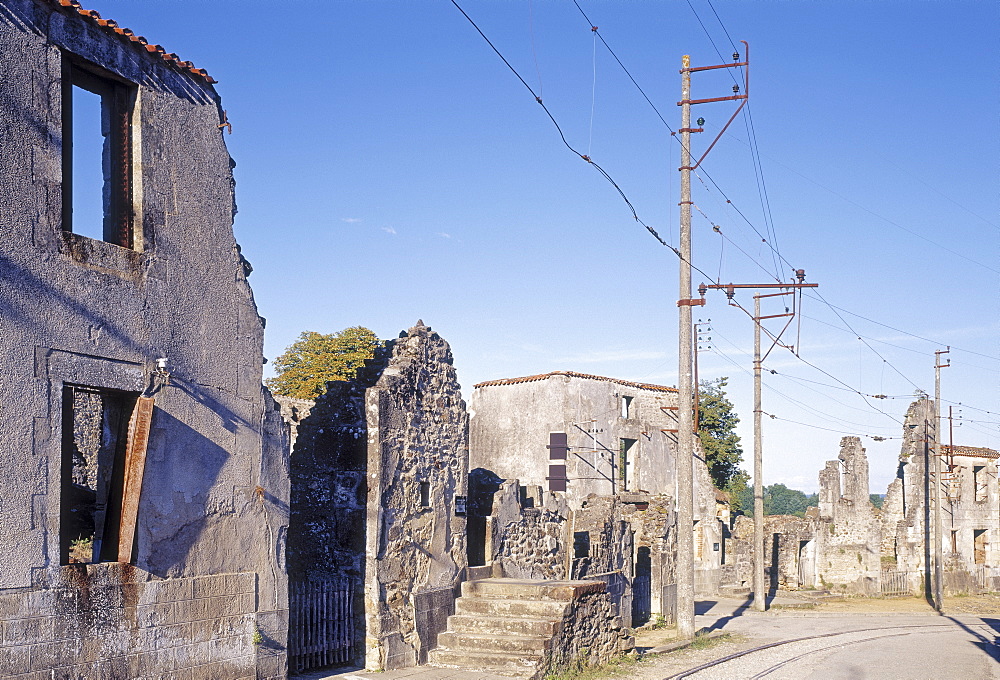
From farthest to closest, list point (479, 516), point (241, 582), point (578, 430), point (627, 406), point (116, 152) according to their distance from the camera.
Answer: point (627, 406) < point (578, 430) < point (479, 516) < point (241, 582) < point (116, 152)

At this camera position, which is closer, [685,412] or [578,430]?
[685,412]

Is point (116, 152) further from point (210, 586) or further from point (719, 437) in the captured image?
point (719, 437)

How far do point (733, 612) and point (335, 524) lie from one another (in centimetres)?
1558

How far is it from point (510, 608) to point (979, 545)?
30.6 meters

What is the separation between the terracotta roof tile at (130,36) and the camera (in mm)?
8828

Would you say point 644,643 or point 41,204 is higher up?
point 41,204

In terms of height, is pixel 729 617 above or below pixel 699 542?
below

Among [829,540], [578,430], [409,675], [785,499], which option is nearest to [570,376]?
[578,430]

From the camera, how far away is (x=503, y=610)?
14.0 m

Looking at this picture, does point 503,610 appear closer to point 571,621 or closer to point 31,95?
point 571,621

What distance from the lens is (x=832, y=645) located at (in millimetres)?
19141

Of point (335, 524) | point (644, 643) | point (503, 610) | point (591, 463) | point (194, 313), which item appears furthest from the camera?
point (591, 463)

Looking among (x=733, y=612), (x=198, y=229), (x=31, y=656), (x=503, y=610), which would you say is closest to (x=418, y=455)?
(x=503, y=610)

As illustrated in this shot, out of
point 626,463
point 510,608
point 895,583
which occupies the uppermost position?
point 626,463
